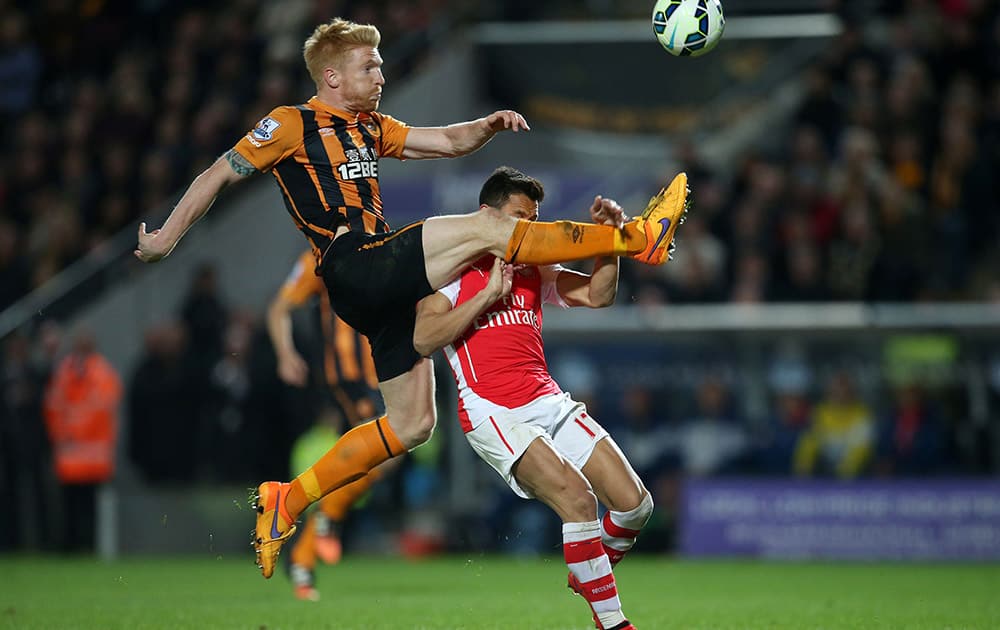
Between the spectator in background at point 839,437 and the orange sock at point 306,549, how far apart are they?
5.56 meters

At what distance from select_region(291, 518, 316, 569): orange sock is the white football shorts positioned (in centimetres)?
293

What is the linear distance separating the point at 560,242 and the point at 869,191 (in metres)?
8.90

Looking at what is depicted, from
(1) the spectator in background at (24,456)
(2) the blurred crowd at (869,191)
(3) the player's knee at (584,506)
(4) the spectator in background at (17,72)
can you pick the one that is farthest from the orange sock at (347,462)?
(4) the spectator in background at (17,72)

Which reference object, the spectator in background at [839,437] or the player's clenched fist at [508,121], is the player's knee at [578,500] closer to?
the player's clenched fist at [508,121]

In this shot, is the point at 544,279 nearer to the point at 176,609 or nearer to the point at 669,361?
the point at 176,609

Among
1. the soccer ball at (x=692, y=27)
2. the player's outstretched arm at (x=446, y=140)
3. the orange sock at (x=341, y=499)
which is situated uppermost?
the soccer ball at (x=692, y=27)

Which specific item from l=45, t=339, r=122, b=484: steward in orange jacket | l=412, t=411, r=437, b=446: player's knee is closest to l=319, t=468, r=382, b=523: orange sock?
l=412, t=411, r=437, b=446: player's knee

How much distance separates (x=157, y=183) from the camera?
16141mm

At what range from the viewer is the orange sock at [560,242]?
21.7ft

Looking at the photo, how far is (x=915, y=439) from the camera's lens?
13.5 m

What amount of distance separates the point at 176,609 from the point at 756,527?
6.21 m

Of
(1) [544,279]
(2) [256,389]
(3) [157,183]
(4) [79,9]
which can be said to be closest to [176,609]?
(1) [544,279]

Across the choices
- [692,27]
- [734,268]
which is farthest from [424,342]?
[734,268]

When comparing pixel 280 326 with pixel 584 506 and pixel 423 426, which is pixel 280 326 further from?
pixel 584 506
